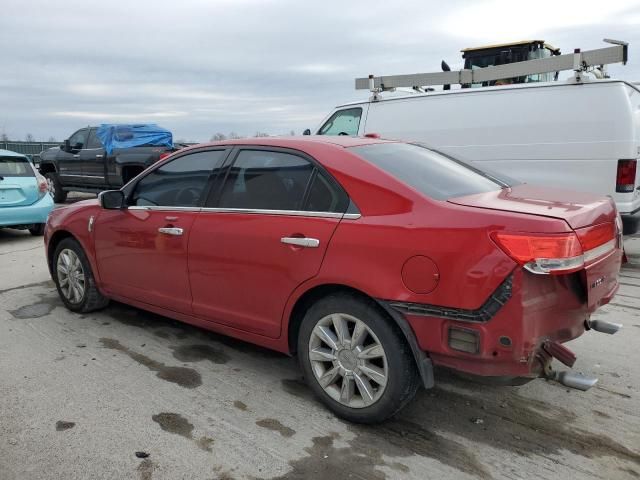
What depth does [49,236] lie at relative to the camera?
5.10 metres

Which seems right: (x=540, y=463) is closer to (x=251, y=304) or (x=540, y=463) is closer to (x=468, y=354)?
(x=468, y=354)

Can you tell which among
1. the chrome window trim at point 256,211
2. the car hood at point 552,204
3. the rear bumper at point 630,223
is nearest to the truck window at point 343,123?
the rear bumper at point 630,223

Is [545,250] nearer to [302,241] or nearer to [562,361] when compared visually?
[562,361]

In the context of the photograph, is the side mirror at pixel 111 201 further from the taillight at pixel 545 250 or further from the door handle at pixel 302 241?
the taillight at pixel 545 250

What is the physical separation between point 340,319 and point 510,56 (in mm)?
8446

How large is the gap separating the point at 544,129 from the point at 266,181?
15.1 ft

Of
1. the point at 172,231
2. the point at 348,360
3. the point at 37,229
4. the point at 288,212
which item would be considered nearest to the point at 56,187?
the point at 37,229

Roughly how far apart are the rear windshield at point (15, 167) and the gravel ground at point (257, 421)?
5.33 meters

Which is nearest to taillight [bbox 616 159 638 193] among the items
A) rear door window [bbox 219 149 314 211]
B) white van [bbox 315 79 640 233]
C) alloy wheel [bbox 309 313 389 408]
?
white van [bbox 315 79 640 233]

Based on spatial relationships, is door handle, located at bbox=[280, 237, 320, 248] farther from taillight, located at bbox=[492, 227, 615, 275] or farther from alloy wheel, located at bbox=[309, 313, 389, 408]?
taillight, located at bbox=[492, 227, 615, 275]

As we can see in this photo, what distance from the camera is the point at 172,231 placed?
3.81 meters

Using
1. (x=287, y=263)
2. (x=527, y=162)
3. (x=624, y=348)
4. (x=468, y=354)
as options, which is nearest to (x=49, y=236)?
(x=287, y=263)

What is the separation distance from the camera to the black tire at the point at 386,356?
2.75 meters

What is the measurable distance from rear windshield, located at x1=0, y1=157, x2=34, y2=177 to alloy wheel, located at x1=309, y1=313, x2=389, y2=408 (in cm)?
755
